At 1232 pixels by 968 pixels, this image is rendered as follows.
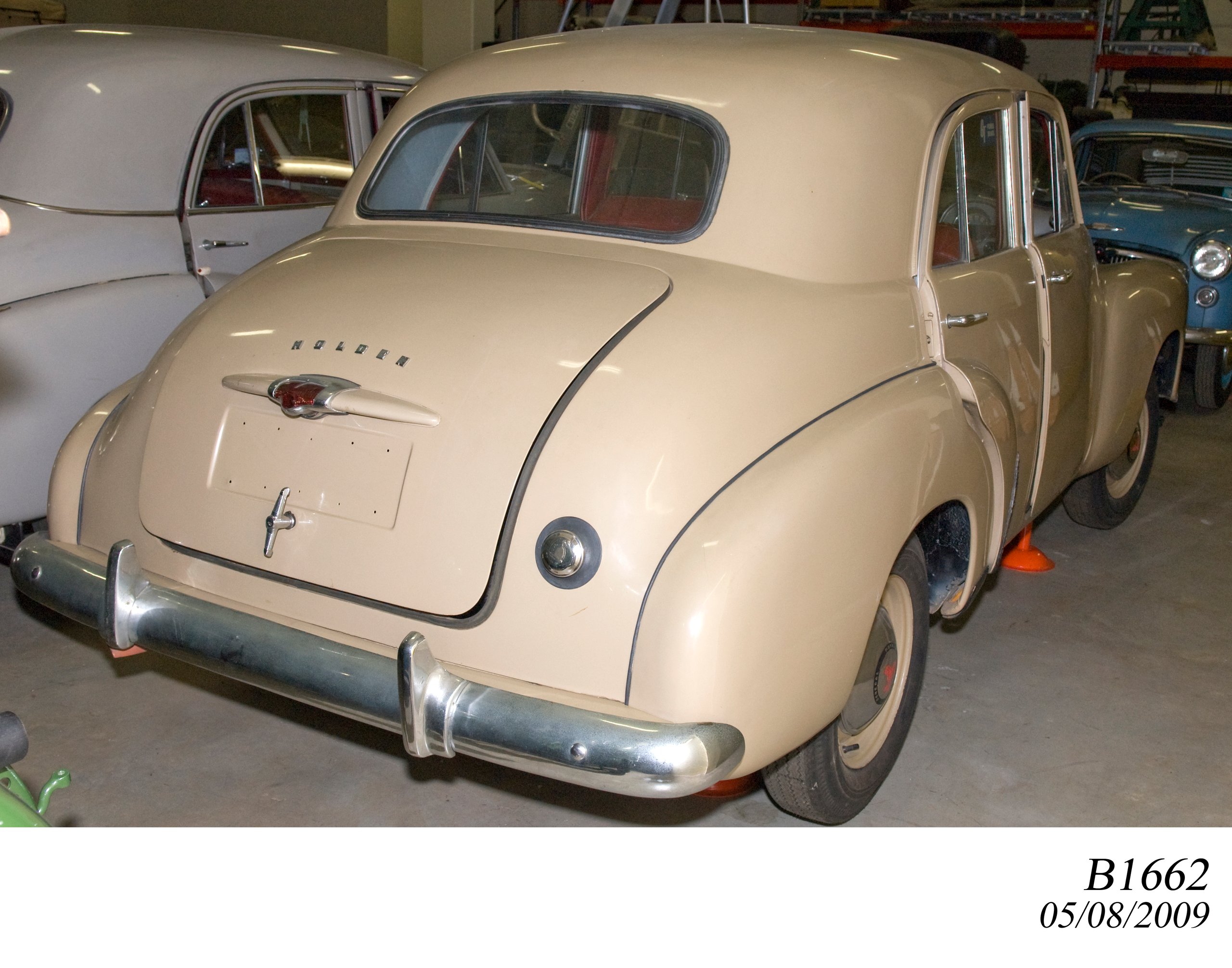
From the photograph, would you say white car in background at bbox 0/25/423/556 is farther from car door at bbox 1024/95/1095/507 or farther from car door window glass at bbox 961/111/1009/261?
car door at bbox 1024/95/1095/507

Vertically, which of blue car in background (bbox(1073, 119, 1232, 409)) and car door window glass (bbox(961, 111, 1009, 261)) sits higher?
car door window glass (bbox(961, 111, 1009, 261))

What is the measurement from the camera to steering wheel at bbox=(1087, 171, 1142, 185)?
6906 mm

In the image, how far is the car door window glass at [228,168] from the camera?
4168 mm

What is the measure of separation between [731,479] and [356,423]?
2.51ft

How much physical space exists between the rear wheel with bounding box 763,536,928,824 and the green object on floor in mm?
1465

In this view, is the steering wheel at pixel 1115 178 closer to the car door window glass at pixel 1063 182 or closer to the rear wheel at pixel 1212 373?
the rear wheel at pixel 1212 373

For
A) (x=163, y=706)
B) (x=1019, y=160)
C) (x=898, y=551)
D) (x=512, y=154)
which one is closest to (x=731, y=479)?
(x=898, y=551)

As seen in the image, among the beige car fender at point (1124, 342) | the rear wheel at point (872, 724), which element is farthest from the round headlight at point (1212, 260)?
the rear wheel at point (872, 724)

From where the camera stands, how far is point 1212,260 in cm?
609

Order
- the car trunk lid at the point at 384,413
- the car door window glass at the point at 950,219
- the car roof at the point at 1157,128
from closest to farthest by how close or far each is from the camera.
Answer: the car trunk lid at the point at 384,413 < the car door window glass at the point at 950,219 < the car roof at the point at 1157,128

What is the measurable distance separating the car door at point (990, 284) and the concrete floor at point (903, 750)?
0.59 meters

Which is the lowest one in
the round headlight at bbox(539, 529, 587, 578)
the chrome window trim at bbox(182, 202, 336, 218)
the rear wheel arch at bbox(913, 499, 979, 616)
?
the rear wheel arch at bbox(913, 499, 979, 616)

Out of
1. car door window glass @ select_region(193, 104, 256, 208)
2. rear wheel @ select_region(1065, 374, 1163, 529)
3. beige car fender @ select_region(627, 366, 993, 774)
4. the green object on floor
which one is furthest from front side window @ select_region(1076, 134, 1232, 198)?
the green object on floor

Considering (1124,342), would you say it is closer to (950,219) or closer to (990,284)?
(990,284)
